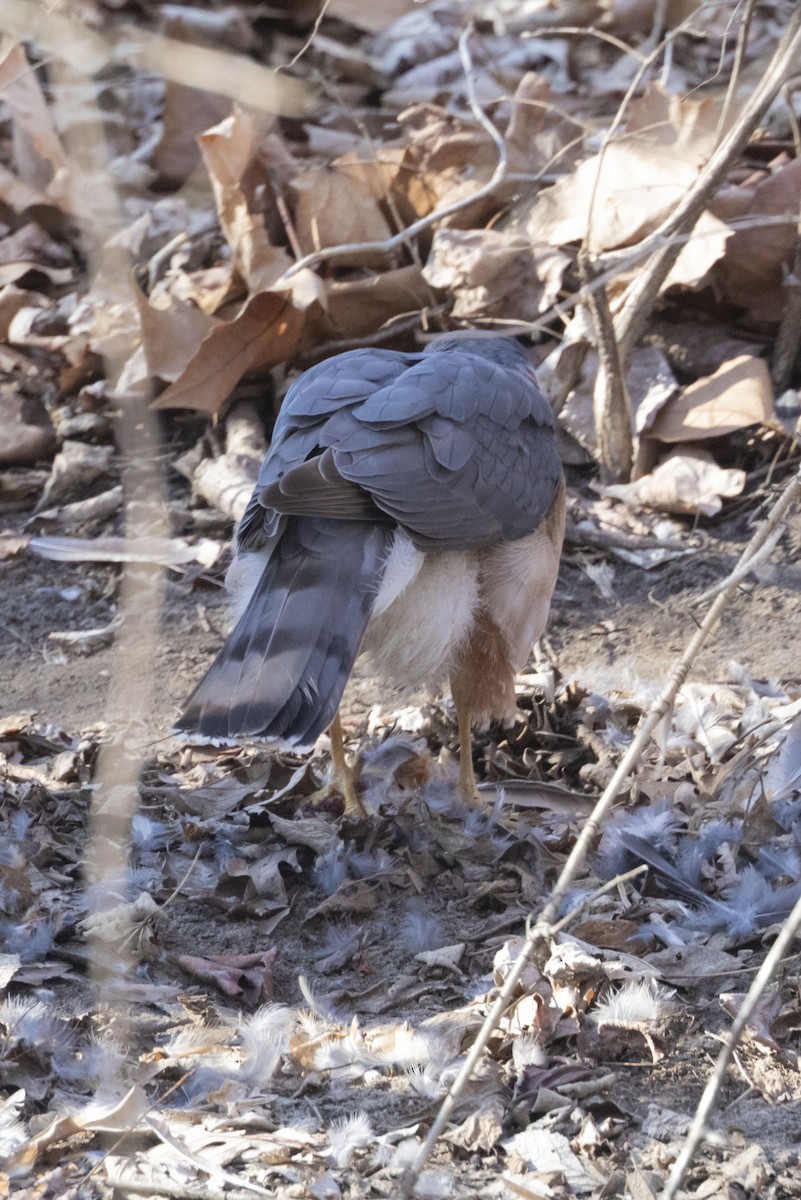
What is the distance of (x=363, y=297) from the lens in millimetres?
6031

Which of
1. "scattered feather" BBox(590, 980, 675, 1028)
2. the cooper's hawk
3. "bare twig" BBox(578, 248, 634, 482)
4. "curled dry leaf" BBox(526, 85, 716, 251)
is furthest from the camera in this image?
"curled dry leaf" BBox(526, 85, 716, 251)

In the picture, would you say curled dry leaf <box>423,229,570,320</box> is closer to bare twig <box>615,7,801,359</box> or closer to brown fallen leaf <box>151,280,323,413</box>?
bare twig <box>615,7,801,359</box>

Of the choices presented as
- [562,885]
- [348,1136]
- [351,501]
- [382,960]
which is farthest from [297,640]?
[562,885]

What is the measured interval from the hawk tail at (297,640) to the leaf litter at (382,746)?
1.61ft

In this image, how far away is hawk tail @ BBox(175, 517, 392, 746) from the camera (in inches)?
123

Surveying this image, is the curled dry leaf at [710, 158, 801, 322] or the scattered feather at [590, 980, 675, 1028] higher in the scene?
the curled dry leaf at [710, 158, 801, 322]

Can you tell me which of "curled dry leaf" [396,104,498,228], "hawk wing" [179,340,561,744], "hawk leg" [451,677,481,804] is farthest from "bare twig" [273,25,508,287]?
"hawk leg" [451,677,481,804]

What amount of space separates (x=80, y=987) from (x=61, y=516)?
3223 millimetres

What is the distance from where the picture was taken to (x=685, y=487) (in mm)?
5535

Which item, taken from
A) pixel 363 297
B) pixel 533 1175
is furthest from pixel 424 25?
pixel 533 1175

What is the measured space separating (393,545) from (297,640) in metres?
0.52

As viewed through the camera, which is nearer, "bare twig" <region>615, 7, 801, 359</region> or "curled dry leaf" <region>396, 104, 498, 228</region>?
"bare twig" <region>615, 7, 801, 359</region>

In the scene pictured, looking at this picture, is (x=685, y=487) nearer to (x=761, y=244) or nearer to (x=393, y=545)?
(x=761, y=244)

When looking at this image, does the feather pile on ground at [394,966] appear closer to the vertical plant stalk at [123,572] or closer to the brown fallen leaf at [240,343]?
the vertical plant stalk at [123,572]
